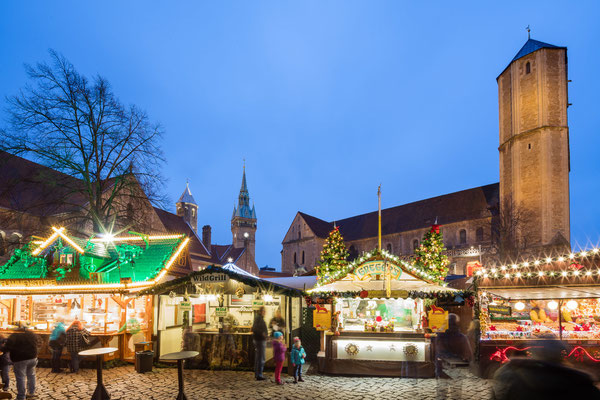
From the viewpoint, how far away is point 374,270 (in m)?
12.7

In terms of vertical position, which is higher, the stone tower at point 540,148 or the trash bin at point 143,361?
the stone tower at point 540,148

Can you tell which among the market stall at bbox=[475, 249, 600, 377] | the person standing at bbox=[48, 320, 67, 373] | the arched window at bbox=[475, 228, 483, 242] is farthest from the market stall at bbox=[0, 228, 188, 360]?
the arched window at bbox=[475, 228, 483, 242]

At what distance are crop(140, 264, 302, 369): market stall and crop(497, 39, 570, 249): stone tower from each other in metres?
30.3

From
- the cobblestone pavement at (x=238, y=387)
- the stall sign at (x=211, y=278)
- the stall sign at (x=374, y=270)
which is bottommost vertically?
the cobblestone pavement at (x=238, y=387)

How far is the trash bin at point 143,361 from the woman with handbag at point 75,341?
6.06ft

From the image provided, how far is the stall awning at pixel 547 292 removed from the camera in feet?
34.1

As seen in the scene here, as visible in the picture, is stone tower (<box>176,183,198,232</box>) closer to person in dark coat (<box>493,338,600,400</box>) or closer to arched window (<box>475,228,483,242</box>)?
arched window (<box>475,228,483,242</box>)

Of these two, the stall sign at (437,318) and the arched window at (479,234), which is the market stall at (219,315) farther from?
the arched window at (479,234)

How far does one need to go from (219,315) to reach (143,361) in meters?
2.49

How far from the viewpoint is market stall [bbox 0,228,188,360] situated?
43.8 ft

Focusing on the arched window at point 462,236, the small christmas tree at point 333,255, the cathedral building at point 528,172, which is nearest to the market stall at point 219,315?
the small christmas tree at point 333,255

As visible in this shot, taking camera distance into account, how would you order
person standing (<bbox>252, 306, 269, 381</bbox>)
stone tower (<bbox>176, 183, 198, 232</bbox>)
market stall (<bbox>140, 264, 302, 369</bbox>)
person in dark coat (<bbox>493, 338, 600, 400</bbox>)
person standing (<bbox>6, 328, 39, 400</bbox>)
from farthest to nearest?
stone tower (<bbox>176, 183, 198, 232</bbox>)
market stall (<bbox>140, 264, 302, 369</bbox>)
person standing (<bbox>252, 306, 269, 381</bbox>)
person standing (<bbox>6, 328, 39, 400</bbox>)
person in dark coat (<bbox>493, 338, 600, 400</bbox>)

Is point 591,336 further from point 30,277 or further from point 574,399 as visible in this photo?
point 30,277

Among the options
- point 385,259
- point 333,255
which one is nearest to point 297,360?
point 385,259
